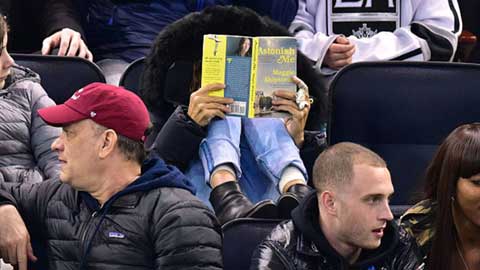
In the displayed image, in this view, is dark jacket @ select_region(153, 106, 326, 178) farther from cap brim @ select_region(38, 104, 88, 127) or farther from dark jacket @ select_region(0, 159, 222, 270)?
cap brim @ select_region(38, 104, 88, 127)

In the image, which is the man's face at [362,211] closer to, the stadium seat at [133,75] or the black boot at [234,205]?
the black boot at [234,205]

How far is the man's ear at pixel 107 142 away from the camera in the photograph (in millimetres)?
3121

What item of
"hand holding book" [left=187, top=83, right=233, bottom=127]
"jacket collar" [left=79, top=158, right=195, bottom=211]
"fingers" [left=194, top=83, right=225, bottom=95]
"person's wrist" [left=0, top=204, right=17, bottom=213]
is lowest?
"person's wrist" [left=0, top=204, right=17, bottom=213]

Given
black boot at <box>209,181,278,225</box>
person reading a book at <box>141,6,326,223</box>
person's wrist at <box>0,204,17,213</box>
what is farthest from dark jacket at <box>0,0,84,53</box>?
person's wrist at <box>0,204,17,213</box>

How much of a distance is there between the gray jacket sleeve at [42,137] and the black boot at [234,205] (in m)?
0.56

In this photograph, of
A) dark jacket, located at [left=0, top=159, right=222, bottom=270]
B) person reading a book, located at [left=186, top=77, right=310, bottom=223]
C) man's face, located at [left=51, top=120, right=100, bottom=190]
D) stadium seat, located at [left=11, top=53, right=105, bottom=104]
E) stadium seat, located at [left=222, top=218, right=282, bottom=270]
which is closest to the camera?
dark jacket, located at [left=0, top=159, right=222, bottom=270]

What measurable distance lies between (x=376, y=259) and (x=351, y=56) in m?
1.54

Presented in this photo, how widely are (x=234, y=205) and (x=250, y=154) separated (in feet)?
1.51

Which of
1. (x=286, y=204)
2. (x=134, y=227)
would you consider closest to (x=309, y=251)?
(x=286, y=204)

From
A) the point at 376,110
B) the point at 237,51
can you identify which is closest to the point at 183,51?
the point at 237,51

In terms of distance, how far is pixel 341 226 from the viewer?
3148 mm

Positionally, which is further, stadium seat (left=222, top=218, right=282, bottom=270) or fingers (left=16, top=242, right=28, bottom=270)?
stadium seat (left=222, top=218, right=282, bottom=270)

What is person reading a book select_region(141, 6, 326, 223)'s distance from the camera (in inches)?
150

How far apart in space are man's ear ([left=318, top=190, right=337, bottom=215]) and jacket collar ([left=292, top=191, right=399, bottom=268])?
2.0 inches
